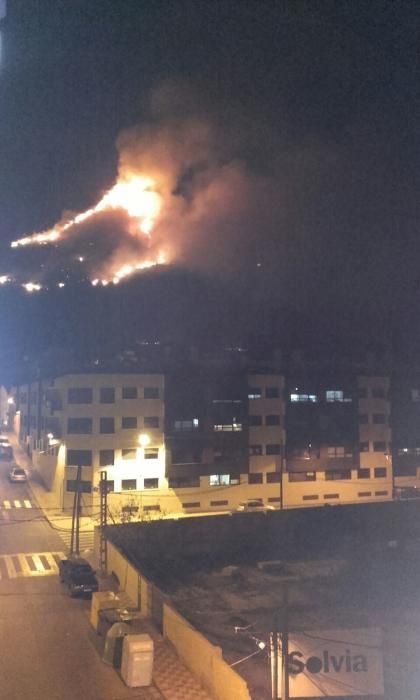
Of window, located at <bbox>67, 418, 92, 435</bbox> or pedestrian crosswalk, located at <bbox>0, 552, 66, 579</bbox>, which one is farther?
window, located at <bbox>67, 418, 92, 435</bbox>

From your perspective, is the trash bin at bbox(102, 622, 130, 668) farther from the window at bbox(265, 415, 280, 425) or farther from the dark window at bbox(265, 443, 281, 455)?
the window at bbox(265, 415, 280, 425)

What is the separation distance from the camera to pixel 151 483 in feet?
110

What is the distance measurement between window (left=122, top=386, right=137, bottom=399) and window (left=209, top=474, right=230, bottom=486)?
6.08 metres

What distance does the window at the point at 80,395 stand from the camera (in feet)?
108

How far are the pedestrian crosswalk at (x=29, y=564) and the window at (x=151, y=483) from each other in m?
8.49

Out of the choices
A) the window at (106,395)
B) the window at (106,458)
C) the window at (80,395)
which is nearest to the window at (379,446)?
the window at (106,458)

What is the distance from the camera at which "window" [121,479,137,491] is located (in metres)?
32.6

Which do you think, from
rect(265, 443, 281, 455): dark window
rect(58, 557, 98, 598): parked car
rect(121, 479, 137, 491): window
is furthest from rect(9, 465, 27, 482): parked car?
rect(58, 557, 98, 598): parked car

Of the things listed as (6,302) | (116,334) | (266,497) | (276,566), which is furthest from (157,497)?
(6,302)

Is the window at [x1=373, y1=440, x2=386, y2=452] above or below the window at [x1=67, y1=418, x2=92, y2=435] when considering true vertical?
below

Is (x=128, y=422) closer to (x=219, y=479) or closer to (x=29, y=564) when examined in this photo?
(x=219, y=479)

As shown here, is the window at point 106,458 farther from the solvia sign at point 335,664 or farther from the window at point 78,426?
the solvia sign at point 335,664

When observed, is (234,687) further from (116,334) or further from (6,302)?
(6,302)

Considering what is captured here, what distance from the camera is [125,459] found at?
3294cm
